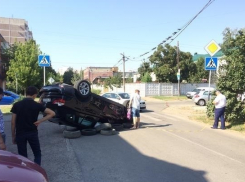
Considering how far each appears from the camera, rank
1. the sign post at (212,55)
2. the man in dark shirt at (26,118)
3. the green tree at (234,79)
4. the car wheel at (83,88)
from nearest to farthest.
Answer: the man in dark shirt at (26,118) → the car wheel at (83,88) → the green tree at (234,79) → the sign post at (212,55)

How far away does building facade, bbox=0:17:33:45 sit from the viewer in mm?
94250

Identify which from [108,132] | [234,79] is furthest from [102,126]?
[234,79]

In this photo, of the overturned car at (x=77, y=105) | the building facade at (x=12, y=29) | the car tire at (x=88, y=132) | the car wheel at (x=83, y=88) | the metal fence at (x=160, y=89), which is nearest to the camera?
the overturned car at (x=77, y=105)

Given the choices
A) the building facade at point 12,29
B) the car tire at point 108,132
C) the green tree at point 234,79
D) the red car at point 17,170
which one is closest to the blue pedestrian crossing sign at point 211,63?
the green tree at point 234,79

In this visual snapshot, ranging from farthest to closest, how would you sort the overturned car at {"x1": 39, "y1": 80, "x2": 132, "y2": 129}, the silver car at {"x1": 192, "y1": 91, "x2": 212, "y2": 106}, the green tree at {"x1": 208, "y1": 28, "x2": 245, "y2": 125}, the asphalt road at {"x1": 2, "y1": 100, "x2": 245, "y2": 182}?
the silver car at {"x1": 192, "y1": 91, "x2": 212, "y2": 106}
the green tree at {"x1": 208, "y1": 28, "x2": 245, "y2": 125}
the overturned car at {"x1": 39, "y1": 80, "x2": 132, "y2": 129}
the asphalt road at {"x1": 2, "y1": 100, "x2": 245, "y2": 182}

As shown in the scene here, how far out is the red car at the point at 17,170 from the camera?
249cm

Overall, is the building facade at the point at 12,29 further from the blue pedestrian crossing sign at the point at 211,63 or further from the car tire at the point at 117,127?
the car tire at the point at 117,127

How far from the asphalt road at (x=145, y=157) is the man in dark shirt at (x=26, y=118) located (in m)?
0.95

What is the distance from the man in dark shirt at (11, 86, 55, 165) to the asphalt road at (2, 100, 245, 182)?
3.13 ft

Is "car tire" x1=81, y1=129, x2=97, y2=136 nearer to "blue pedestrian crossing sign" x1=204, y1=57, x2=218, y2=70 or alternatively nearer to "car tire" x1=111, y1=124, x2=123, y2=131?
"car tire" x1=111, y1=124, x2=123, y2=131

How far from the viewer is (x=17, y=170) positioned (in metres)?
2.69

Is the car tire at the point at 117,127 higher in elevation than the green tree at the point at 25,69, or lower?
lower

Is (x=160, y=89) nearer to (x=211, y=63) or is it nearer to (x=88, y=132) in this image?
(x=211, y=63)

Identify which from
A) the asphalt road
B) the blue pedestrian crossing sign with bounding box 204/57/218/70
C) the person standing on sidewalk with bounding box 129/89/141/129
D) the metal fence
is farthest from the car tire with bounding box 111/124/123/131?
the metal fence
